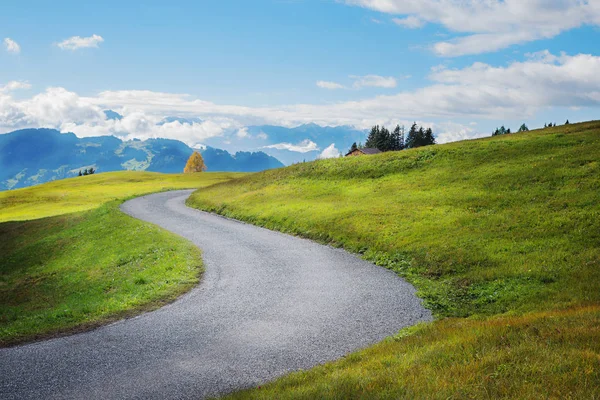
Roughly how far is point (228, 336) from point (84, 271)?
815 inches

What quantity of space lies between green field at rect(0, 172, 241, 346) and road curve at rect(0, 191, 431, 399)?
1411 millimetres

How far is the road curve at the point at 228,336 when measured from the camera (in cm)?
1025

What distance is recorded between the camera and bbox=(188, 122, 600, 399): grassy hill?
8.08 meters

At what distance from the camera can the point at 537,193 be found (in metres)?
29.6

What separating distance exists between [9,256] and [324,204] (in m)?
30.9

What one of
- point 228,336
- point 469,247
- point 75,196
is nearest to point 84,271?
point 228,336

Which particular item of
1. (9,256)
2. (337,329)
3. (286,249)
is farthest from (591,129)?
(9,256)

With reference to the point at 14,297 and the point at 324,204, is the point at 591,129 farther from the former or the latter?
the point at 14,297

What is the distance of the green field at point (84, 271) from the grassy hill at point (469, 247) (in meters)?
9.60

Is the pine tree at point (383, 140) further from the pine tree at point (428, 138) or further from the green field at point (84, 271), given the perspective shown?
the green field at point (84, 271)

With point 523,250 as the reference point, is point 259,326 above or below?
below

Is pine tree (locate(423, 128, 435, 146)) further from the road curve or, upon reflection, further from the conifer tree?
the road curve

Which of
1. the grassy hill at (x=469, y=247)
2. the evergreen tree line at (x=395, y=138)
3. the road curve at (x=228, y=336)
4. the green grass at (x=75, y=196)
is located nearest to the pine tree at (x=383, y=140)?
the evergreen tree line at (x=395, y=138)

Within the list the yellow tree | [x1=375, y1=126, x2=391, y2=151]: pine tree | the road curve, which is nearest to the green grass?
the road curve
